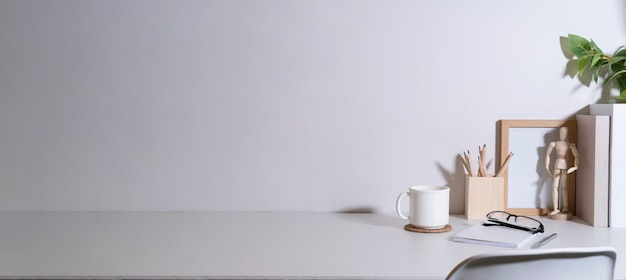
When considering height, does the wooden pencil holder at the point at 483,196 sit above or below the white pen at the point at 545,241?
above

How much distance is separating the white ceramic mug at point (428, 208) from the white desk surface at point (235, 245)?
0.04m

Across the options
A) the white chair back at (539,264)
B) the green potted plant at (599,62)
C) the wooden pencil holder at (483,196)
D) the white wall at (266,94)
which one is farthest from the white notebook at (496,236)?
the green potted plant at (599,62)

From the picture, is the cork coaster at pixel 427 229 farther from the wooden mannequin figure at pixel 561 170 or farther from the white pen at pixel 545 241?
the wooden mannequin figure at pixel 561 170

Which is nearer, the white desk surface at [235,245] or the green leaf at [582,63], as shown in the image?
the white desk surface at [235,245]

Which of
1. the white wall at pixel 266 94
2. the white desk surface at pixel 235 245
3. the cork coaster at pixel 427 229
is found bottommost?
the white desk surface at pixel 235 245

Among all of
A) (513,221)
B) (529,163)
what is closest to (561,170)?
(529,163)

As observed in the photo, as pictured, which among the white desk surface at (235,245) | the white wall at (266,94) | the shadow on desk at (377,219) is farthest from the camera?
the white wall at (266,94)

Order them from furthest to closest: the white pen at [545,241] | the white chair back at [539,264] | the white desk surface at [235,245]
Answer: the white pen at [545,241] < the white desk surface at [235,245] < the white chair back at [539,264]

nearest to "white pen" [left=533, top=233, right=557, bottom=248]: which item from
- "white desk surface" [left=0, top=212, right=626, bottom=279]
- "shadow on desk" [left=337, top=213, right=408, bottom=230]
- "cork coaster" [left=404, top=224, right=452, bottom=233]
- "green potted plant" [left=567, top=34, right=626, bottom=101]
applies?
"white desk surface" [left=0, top=212, right=626, bottom=279]

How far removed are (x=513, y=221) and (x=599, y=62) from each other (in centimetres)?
47

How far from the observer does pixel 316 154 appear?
1986 mm

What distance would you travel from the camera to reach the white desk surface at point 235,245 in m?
1.43

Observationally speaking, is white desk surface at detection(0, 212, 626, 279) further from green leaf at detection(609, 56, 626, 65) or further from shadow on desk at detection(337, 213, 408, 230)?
green leaf at detection(609, 56, 626, 65)

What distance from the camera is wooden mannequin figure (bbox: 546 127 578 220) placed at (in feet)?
6.27
